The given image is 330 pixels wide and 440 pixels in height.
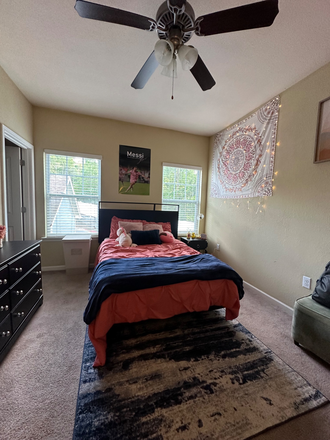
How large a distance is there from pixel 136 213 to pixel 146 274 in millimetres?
2147

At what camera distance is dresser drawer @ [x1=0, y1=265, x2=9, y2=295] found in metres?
1.49

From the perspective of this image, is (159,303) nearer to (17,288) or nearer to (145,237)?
(17,288)

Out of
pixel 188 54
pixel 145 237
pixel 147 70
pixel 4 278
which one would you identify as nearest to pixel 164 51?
pixel 188 54

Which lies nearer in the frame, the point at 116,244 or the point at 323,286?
the point at 323,286

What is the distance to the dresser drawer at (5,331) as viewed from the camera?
149 cm

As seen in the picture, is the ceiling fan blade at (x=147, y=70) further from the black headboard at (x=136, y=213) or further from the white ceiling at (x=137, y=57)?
the black headboard at (x=136, y=213)

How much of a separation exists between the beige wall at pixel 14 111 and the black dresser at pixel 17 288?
68cm

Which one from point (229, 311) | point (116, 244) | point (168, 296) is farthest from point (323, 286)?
point (116, 244)

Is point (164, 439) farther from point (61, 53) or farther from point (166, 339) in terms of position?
point (61, 53)

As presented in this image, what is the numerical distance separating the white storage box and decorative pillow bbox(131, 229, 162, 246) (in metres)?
0.87

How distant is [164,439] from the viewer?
1041mm

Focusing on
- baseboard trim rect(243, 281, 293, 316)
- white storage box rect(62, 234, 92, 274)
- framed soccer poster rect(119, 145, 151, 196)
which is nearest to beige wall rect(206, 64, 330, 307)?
baseboard trim rect(243, 281, 293, 316)

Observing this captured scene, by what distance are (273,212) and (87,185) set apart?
3231mm

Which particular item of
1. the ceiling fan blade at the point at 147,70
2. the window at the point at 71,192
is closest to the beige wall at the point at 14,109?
the window at the point at 71,192
